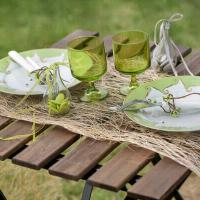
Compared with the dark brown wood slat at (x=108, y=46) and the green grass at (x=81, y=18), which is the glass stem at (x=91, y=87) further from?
the green grass at (x=81, y=18)

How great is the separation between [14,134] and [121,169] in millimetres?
356

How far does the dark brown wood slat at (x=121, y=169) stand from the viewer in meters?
1.50

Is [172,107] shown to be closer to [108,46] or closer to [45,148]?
[45,148]

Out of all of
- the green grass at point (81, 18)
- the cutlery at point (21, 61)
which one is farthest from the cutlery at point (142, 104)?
the green grass at point (81, 18)

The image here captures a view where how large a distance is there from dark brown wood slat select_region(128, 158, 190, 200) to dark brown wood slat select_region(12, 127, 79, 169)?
0.26 metres

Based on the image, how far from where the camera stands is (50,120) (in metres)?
1.78

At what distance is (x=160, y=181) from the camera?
1.49 metres

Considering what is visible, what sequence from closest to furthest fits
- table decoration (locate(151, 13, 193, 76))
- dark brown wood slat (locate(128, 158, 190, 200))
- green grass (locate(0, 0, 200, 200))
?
1. dark brown wood slat (locate(128, 158, 190, 200))
2. table decoration (locate(151, 13, 193, 76))
3. green grass (locate(0, 0, 200, 200))

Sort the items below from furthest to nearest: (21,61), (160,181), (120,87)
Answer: (21,61)
(120,87)
(160,181)

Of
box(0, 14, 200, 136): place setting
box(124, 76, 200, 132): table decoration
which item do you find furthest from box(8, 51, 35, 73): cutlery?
box(124, 76, 200, 132): table decoration

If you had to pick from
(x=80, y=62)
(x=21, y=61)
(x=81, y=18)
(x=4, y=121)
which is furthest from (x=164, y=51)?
(x=81, y=18)

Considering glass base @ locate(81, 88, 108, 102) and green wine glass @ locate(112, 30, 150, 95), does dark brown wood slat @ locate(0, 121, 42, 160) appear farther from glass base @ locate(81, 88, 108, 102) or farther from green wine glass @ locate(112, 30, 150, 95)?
green wine glass @ locate(112, 30, 150, 95)

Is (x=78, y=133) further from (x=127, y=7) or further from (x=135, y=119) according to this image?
(x=127, y=7)

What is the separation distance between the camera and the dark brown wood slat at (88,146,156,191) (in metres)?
1.50
